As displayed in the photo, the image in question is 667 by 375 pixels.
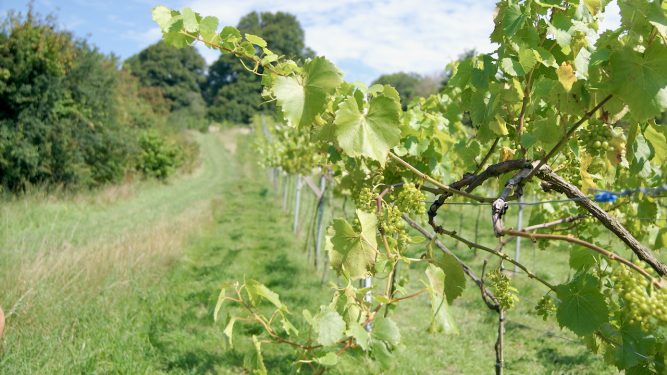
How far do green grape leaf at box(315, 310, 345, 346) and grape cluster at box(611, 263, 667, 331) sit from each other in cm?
76

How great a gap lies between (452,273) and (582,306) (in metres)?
0.40

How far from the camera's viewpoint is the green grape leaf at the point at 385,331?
1.62 metres

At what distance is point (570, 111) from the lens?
1411 mm

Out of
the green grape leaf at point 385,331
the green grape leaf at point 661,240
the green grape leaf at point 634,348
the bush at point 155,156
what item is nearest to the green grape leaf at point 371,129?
the green grape leaf at point 385,331

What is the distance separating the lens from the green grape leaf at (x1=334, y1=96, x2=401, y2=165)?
4.85 ft

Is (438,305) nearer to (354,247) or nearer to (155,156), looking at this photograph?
(354,247)

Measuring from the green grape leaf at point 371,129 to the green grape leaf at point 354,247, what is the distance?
188 mm

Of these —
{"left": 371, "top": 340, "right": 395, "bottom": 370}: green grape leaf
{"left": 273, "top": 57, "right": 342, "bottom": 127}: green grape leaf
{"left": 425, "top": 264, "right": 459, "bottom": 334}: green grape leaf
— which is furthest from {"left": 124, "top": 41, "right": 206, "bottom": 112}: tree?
{"left": 425, "top": 264, "right": 459, "bottom": 334}: green grape leaf

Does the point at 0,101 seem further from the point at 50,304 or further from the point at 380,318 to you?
the point at 380,318

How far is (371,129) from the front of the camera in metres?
1.51

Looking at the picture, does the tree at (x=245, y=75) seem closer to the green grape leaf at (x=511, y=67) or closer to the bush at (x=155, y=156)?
the bush at (x=155, y=156)

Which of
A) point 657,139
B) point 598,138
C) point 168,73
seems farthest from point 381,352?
point 168,73

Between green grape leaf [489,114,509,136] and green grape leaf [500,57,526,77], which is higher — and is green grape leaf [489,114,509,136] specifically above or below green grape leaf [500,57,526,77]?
below

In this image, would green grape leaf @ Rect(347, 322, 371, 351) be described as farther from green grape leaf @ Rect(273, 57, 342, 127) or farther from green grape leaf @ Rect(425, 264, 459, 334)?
green grape leaf @ Rect(273, 57, 342, 127)
